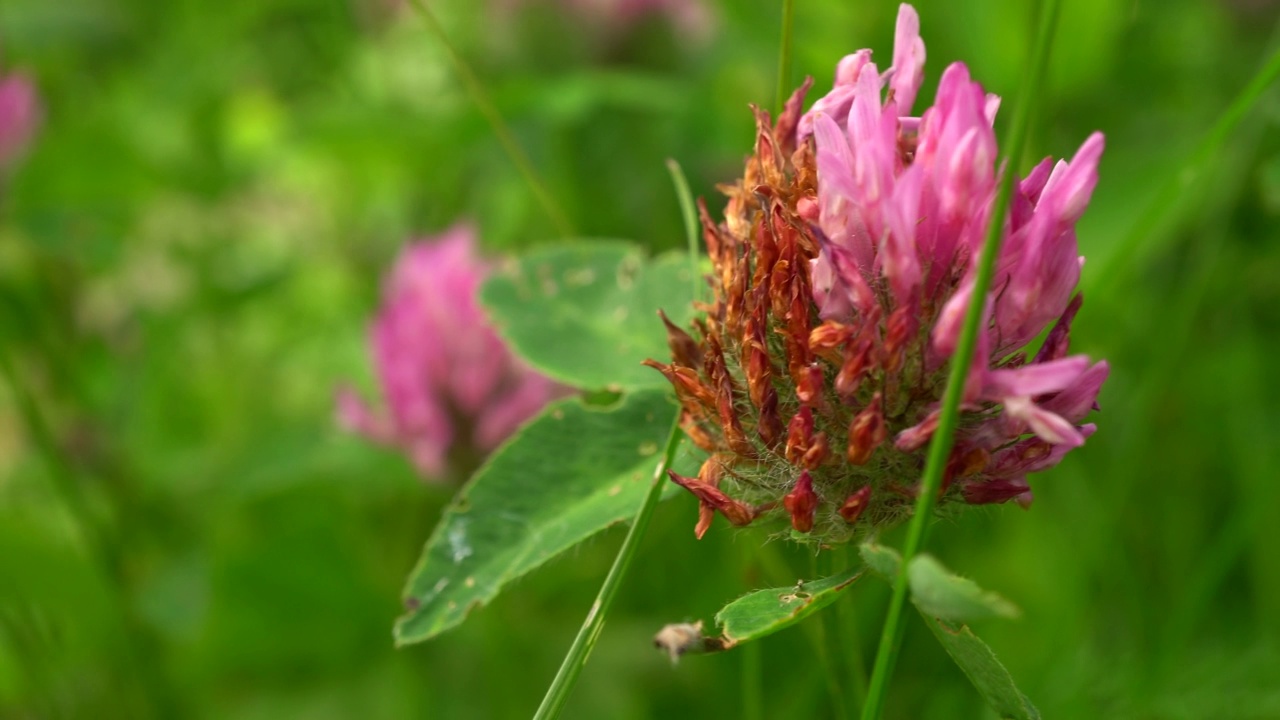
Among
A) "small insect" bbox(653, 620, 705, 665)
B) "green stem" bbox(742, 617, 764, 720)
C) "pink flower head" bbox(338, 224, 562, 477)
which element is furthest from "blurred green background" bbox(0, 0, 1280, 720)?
"small insect" bbox(653, 620, 705, 665)

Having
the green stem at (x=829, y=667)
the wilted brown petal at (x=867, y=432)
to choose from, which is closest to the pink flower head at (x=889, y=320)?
the wilted brown petal at (x=867, y=432)

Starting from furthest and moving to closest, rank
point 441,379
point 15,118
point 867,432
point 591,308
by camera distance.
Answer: point 15,118 < point 441,379 < point 591,308 < point 867,432

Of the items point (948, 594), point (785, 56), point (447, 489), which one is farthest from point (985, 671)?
point (447, 489)

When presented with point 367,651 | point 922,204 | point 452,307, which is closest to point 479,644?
point 367,651

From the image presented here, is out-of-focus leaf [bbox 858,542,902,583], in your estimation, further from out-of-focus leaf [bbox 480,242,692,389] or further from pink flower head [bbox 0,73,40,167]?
pink flower head [bbox 0,73,40,167]

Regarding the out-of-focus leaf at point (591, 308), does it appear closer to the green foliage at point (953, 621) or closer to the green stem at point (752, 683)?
the green stem at point (752, 683)

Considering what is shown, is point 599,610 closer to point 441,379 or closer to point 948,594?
point 948,594
